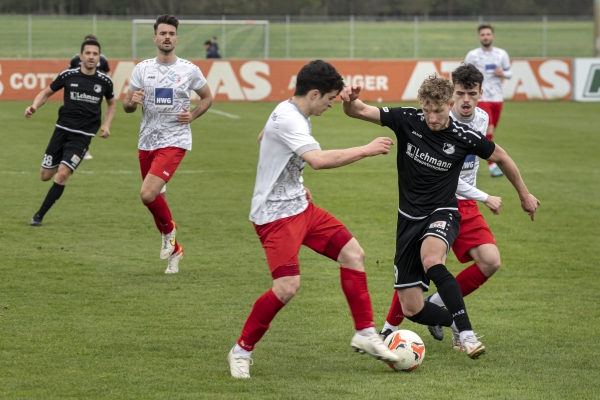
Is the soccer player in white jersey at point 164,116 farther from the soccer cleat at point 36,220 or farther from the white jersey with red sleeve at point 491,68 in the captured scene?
the white jersey with red sleeve at point 491,68

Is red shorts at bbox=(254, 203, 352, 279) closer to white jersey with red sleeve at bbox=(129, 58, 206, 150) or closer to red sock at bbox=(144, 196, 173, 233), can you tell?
red sock at bbox=(144, 196, 173, 233)

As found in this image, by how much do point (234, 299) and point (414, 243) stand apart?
213cm

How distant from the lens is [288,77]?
1147 inches

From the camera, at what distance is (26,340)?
620 cm

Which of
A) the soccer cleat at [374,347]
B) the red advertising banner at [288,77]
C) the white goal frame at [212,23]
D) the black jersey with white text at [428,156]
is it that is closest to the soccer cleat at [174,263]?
the black jersey with white text at [428,156]

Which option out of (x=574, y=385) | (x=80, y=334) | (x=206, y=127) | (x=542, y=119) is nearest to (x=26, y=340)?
(x=80, y=334)

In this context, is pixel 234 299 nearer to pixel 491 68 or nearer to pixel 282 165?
pixel 282 165

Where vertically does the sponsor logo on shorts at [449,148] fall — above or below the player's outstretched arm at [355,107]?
below

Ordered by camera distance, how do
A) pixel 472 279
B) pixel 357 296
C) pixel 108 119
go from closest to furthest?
pixel 357 296
pixel 472 279
pixel 108 119

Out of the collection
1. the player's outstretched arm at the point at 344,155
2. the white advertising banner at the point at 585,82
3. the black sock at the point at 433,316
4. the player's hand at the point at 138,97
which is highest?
the player's outstretched arm at the point at 344,155

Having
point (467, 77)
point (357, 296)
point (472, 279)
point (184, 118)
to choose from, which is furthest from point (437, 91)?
point (184, 118)

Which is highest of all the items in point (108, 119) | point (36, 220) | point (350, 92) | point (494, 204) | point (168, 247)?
point (350, 92)

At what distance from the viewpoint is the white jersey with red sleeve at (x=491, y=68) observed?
53.4 feet

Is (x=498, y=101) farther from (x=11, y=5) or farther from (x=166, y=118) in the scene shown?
(x=11, y=5)
